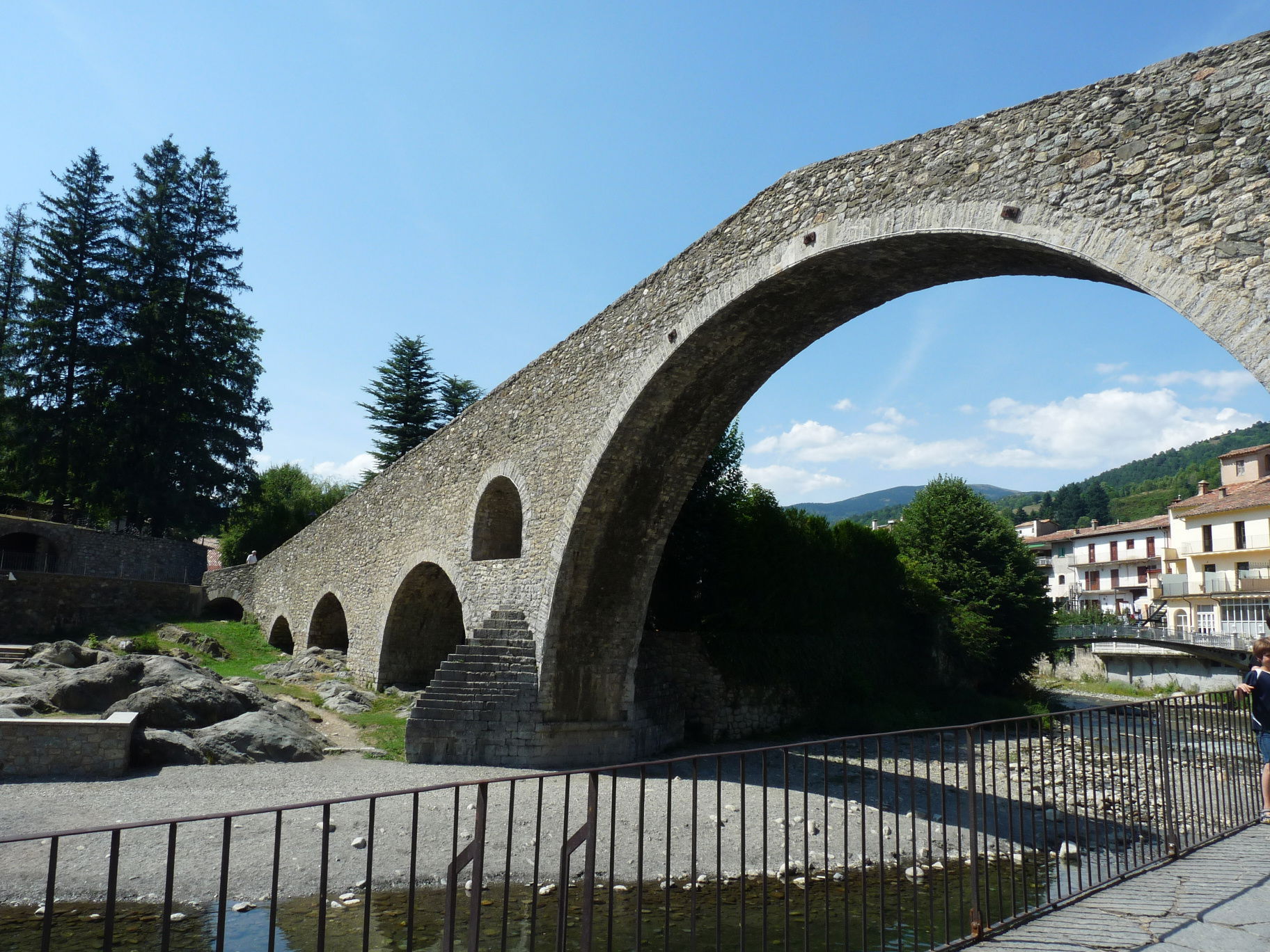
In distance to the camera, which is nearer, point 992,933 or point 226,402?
point 992,933

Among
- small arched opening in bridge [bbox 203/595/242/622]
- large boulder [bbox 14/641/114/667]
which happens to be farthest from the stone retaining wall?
small arched opening in bridge [bbox 203/595/242/622]

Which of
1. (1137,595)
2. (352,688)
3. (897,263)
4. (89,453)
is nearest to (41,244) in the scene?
(89,453)

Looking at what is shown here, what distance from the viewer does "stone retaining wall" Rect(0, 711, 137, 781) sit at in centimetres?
865

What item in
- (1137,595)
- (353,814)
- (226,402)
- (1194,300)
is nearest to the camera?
(1194,300)

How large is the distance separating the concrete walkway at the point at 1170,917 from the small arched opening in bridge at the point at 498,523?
31.8ft

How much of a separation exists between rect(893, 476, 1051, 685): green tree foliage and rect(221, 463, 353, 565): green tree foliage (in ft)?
64.2

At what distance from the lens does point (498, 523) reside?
44.0 feet

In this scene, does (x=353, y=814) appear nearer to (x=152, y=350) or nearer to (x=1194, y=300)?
(x=1194, y=300)

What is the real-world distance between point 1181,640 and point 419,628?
22.8 m

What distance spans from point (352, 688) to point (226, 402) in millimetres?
14449

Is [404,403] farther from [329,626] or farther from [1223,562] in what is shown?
[1223,562]

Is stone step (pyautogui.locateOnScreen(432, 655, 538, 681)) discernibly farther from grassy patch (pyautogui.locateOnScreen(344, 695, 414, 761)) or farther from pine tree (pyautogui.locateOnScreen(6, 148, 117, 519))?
pine tree (pyautogui.locateOnScreen(6, 148, 117, 519))

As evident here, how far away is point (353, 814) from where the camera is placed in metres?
7.82

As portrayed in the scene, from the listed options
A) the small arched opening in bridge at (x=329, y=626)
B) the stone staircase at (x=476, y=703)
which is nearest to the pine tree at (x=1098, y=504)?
the small arched opening in bridge at (x=329, y=626)
